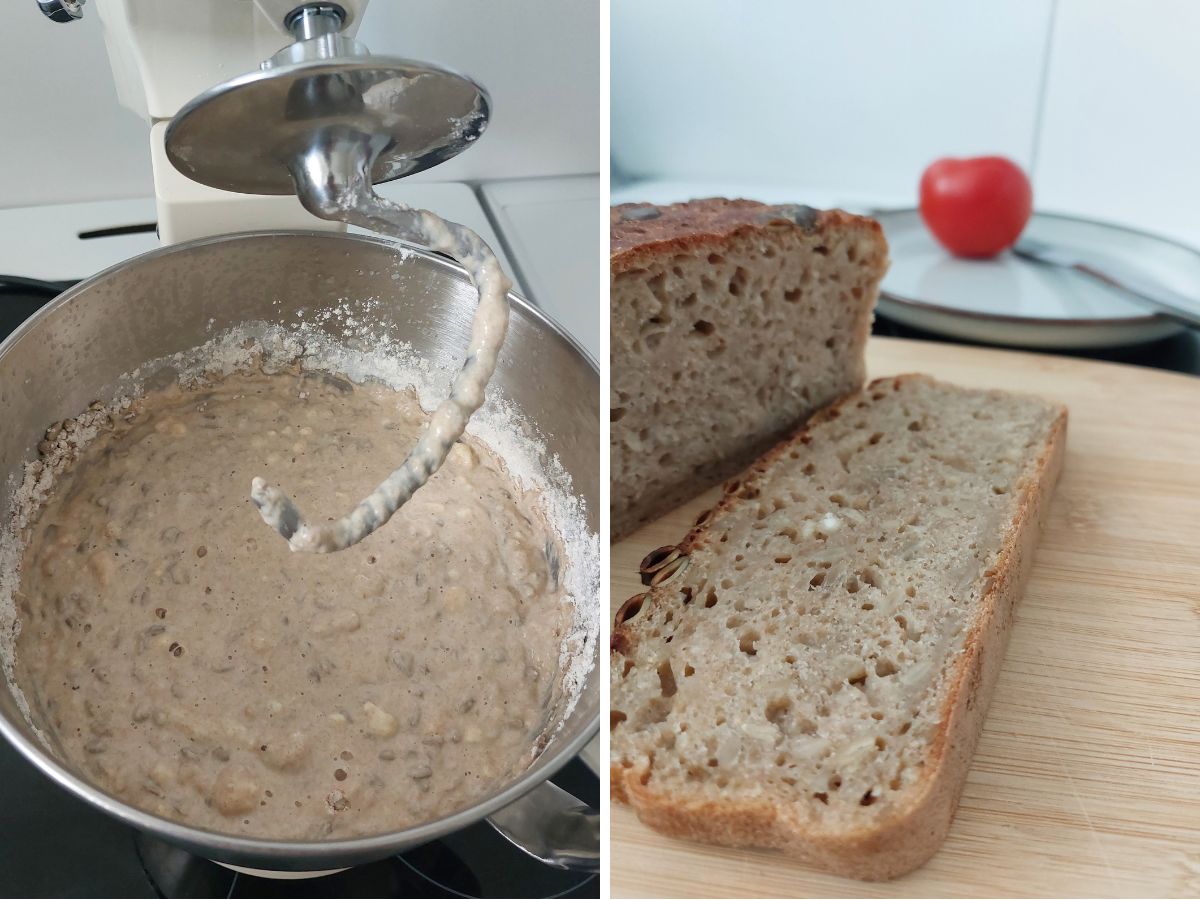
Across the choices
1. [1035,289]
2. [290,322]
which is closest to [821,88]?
[1035,289]

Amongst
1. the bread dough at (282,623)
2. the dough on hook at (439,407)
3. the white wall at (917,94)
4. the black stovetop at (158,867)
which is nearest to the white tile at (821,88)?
the white wall at (917,94)

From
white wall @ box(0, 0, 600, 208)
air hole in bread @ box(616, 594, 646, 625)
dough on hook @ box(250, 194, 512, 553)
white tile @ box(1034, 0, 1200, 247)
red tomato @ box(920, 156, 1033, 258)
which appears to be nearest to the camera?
dough on hook @ box(250, 194, 512, 553)

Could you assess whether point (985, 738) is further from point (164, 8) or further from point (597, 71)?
point (597, 71)

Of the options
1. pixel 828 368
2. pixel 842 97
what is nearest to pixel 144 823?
pixel 828 368

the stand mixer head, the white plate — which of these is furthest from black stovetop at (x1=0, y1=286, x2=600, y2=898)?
the white plate

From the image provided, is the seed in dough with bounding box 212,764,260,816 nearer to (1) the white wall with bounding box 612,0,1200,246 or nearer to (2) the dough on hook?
(2) the dough on hook

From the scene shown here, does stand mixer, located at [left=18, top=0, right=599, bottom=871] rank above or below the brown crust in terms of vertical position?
above
